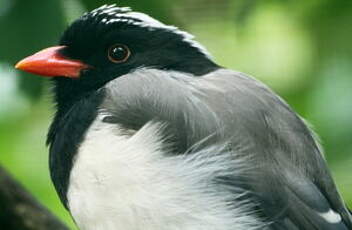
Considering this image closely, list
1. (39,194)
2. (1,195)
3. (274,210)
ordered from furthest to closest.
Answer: (39,194)
(1,195)
(274,210)

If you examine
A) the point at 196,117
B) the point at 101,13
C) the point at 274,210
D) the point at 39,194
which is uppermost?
the point at 101,13

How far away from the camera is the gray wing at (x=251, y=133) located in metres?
4.24

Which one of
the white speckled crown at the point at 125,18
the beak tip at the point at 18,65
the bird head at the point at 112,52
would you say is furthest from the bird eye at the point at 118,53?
the beak tip at the point at 18,65

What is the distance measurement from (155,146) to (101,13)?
2.31 ft

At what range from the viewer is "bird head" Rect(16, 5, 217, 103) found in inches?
184

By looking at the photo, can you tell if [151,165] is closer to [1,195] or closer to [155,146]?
[155,146]

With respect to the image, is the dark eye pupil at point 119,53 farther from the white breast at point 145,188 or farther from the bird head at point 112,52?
the white breast at point 145,188

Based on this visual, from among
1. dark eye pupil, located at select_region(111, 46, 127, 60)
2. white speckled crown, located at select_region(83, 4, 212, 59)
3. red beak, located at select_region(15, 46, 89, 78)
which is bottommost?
red beak, located at select_region(15, 46, 89, 78)

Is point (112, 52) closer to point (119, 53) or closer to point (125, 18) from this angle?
point (119, 53)

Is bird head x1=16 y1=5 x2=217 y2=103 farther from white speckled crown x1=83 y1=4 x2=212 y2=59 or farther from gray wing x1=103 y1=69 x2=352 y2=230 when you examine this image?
gray wing x1=103 y1=69 x2=352 y2=230

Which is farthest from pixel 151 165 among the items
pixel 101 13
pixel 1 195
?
pixel 1 195

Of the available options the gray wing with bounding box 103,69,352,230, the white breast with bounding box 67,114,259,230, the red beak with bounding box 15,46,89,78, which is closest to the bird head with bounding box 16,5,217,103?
the red beak with bounding box 15,46,89,78

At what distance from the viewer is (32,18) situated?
452 centimetres

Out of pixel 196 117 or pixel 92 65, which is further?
pixel 92 65
